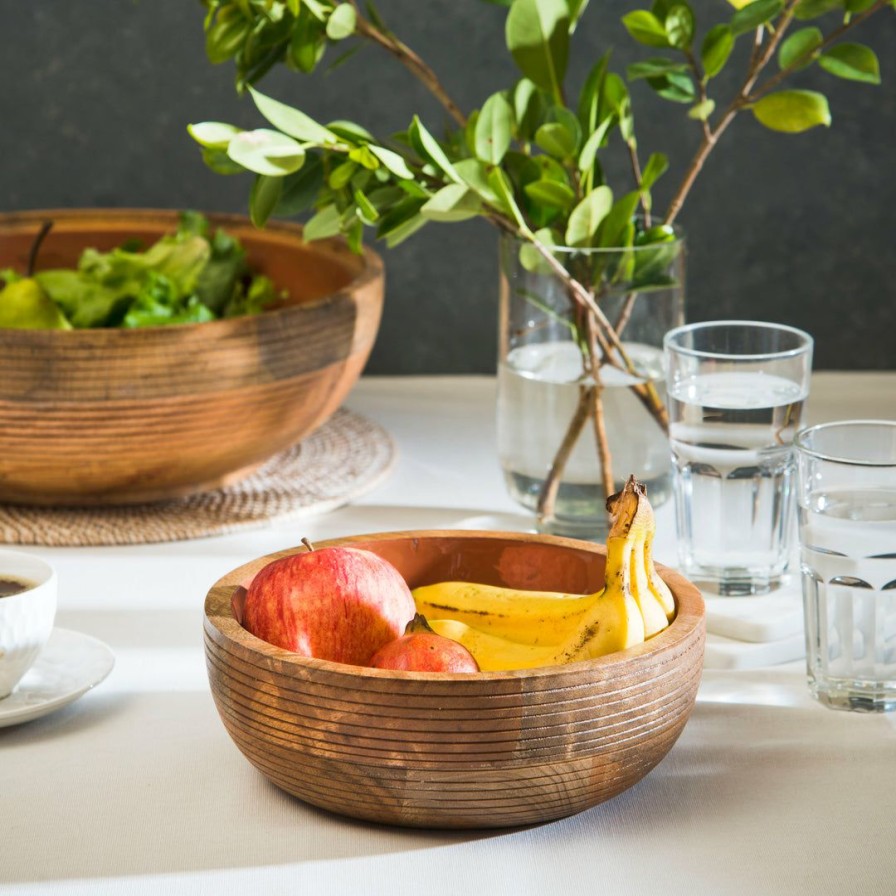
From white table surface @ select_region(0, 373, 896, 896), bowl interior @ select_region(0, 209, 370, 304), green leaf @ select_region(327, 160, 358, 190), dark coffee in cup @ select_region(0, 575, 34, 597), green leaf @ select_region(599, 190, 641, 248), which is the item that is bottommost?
white table surface @ select_region(0, 373, 896, 896)

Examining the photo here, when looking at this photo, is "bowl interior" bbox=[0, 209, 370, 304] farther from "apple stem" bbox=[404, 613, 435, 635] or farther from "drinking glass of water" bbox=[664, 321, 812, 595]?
"apple stem" bbox=[404, 613, 435, 635]

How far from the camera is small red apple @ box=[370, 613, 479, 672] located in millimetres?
587

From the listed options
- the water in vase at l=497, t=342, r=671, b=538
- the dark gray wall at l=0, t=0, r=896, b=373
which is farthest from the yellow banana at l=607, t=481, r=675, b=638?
the dark gray wall at l=0, t=0, r=896, b=373

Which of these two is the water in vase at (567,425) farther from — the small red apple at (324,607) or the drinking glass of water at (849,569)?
the small red apple at (324,607)

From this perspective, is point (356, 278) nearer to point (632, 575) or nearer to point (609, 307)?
point (609, 307)

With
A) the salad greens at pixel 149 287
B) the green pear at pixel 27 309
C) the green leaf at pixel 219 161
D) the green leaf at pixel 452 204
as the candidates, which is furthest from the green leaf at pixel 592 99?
the green pear at pixel 27 309

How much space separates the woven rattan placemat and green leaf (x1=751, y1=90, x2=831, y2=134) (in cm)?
40

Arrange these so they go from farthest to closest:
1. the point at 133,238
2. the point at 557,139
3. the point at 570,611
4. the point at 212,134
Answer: the point at 133,238 → the point at 557,139 → the point at 212,134 → the point at 570,611

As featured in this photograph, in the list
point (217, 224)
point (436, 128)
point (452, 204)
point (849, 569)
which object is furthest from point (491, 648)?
point (436, 128)

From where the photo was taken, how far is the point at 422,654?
0.59 m

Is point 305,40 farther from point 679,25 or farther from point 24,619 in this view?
point 24,619

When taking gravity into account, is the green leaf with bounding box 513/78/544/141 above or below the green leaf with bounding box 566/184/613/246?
above

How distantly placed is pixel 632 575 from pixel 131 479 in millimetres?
495

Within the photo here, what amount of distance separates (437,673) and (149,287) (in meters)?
0.65
